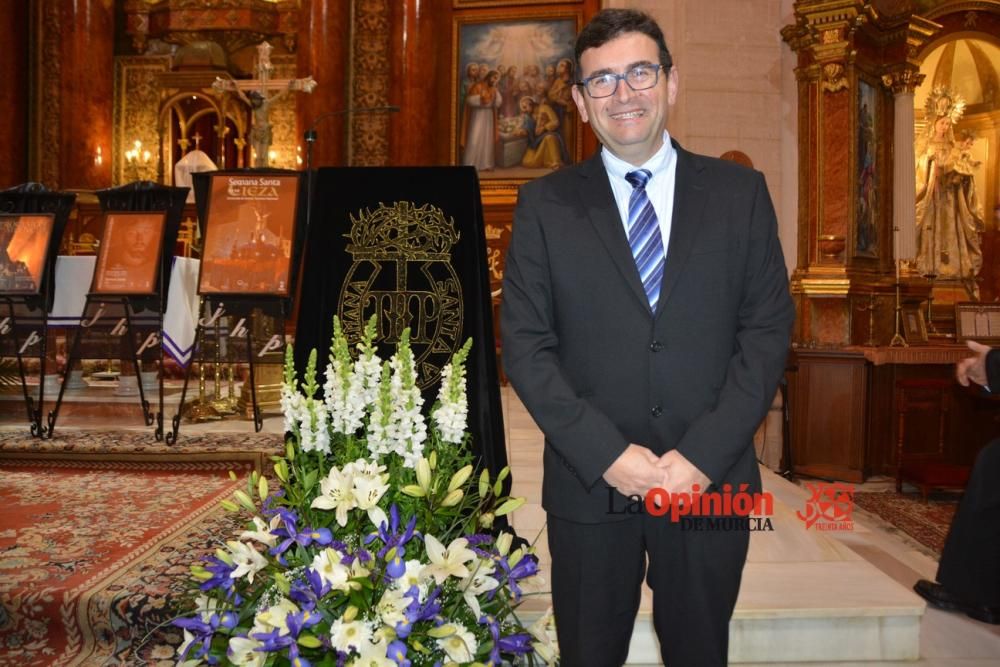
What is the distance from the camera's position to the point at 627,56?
1.67 meters

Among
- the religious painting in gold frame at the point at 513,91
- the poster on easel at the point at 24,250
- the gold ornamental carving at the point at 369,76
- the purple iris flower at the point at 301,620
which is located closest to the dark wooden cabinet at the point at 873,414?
the religious painting in gold frame at the point at 513,91

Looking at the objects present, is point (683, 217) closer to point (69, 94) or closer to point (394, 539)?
point (394, 539)

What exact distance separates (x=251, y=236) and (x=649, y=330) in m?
4.09

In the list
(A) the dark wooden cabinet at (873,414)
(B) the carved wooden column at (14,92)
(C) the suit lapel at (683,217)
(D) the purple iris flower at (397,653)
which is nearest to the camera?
(D) the purple iris flower at (397,653)

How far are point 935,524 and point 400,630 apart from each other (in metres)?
5.32

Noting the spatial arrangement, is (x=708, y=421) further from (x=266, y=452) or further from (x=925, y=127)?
(x=925, y=127)

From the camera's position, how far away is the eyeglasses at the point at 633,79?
1.67m

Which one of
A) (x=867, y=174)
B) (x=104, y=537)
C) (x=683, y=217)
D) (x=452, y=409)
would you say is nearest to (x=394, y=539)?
(x=452, y=409)

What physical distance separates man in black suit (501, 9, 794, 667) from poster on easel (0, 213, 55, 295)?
16.9ft

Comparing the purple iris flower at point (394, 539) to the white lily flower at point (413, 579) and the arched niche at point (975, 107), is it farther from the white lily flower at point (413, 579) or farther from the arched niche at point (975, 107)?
the arched niche at point (975, 107)

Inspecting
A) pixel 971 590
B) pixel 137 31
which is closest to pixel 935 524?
pixel 971 590

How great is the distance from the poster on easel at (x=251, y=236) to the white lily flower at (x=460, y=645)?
399cm

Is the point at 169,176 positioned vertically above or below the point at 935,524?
above

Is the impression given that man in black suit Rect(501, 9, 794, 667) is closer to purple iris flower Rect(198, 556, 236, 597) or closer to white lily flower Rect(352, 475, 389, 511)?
white lily flower Rect(352, 475, 389, 511)
